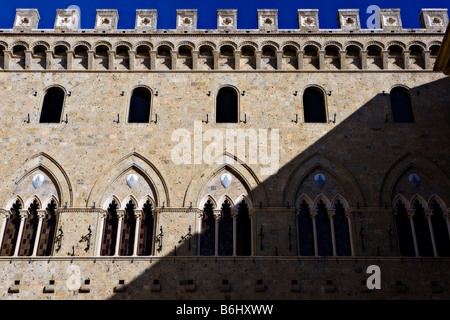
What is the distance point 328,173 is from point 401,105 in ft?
10.2

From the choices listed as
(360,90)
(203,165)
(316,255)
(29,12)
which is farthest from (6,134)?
(360,90)

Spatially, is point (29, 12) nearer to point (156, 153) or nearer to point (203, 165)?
point (156, 153)

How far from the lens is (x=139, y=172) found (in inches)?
557

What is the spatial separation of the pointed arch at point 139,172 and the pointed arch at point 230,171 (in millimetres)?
665

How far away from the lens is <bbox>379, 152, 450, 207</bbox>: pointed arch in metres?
13.8

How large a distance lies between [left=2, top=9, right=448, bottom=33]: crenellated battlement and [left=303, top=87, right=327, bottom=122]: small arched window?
6.40 ft

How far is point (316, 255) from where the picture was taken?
43.1 ft

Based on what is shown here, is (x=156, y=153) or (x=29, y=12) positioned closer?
(x=156, y=153)

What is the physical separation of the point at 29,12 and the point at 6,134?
409cm

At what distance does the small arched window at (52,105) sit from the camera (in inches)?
591

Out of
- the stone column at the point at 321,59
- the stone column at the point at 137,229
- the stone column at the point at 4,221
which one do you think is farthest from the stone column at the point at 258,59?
the stone column at the point at 4,221

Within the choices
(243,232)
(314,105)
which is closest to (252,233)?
(243,232)
